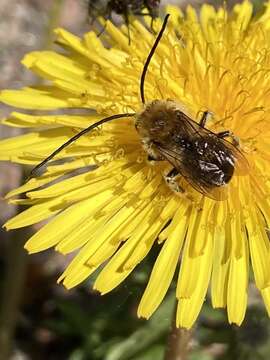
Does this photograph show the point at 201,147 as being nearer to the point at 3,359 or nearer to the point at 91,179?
the point at 91,179

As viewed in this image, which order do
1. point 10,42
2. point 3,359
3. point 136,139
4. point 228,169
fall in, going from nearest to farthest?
point 228,169
point 136,139
point 3,359
point 10,42

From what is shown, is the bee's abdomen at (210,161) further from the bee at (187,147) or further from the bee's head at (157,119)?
the bee's head at (157,119)

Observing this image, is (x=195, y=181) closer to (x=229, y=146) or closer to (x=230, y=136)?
(x=229, y=146)

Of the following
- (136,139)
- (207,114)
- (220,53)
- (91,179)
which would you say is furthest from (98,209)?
(220,53)

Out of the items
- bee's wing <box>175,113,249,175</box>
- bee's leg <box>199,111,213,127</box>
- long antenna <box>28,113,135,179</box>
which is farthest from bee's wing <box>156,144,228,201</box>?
long antenna <box>28,113,135,179</box>

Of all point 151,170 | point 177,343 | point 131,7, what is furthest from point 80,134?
point 177,343

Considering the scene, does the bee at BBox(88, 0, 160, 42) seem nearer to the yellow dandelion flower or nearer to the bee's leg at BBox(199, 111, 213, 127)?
the yellow dandelion flower

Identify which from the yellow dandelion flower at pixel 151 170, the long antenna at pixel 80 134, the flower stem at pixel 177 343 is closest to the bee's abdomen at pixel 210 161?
the yellow dandelion flower at pixel 151 170
